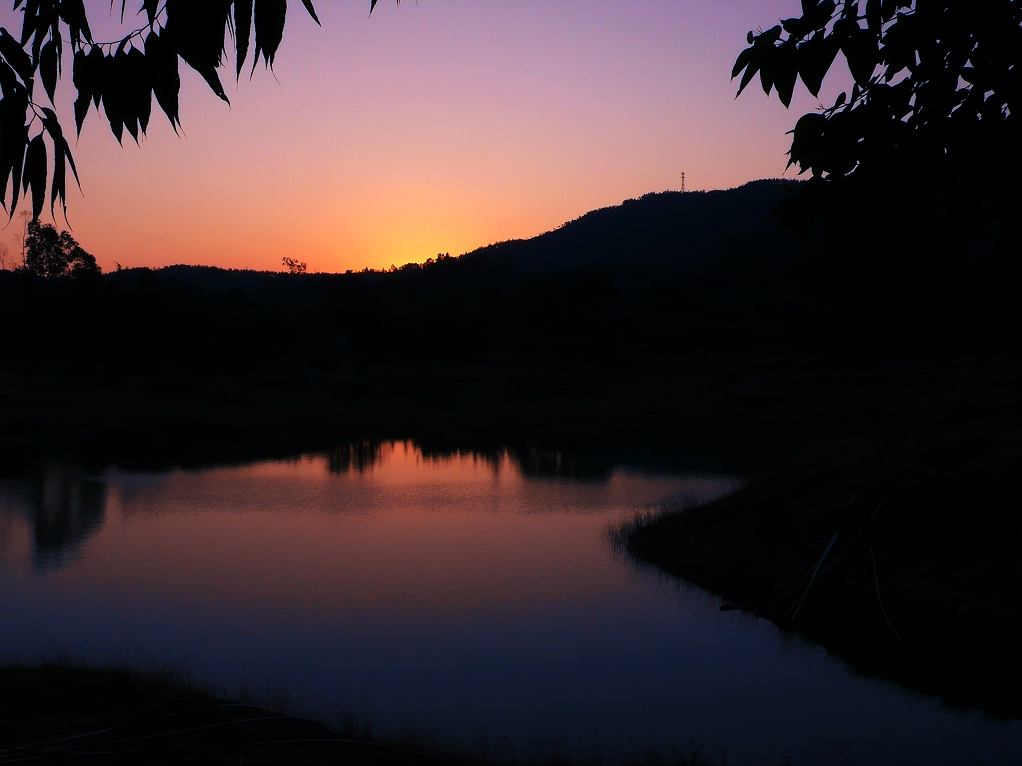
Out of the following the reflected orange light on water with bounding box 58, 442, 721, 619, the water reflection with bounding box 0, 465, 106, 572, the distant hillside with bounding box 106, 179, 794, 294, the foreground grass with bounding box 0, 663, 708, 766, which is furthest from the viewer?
the distant hillside with bounding box 106, 179, 794, 294

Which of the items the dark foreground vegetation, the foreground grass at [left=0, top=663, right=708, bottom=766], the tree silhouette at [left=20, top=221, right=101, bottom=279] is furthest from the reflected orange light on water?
the tree silhouette at [left=20, top=221, right=101, bottom=279]

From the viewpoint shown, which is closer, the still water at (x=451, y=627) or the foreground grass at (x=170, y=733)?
the foreground grass at (x=170, y=733)

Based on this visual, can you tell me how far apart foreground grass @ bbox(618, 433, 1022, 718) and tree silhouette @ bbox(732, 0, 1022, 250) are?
17.0 ft

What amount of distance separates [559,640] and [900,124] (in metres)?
6.80

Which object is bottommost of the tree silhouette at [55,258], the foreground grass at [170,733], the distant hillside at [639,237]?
the foreground grass at [170,733]

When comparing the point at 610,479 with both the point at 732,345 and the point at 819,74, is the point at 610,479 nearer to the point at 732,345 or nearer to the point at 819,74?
the point at 819,74

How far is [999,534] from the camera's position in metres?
9.80

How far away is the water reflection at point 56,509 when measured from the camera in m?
13.0

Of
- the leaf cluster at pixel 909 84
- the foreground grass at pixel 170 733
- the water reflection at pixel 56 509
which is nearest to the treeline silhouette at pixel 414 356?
the water reflection at pixel 56 509

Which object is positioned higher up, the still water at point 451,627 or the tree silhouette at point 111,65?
the tree silhouette at point 111,65

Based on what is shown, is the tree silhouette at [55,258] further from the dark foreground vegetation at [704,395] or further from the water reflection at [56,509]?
the water reflection at [56,509]

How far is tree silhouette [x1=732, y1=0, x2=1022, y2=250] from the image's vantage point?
3207mm

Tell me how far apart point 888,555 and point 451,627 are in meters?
4.73

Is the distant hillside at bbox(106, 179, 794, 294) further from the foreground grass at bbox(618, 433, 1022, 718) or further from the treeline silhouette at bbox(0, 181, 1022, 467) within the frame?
the foreground grass at bbox(618, 433, 1022, 718)
